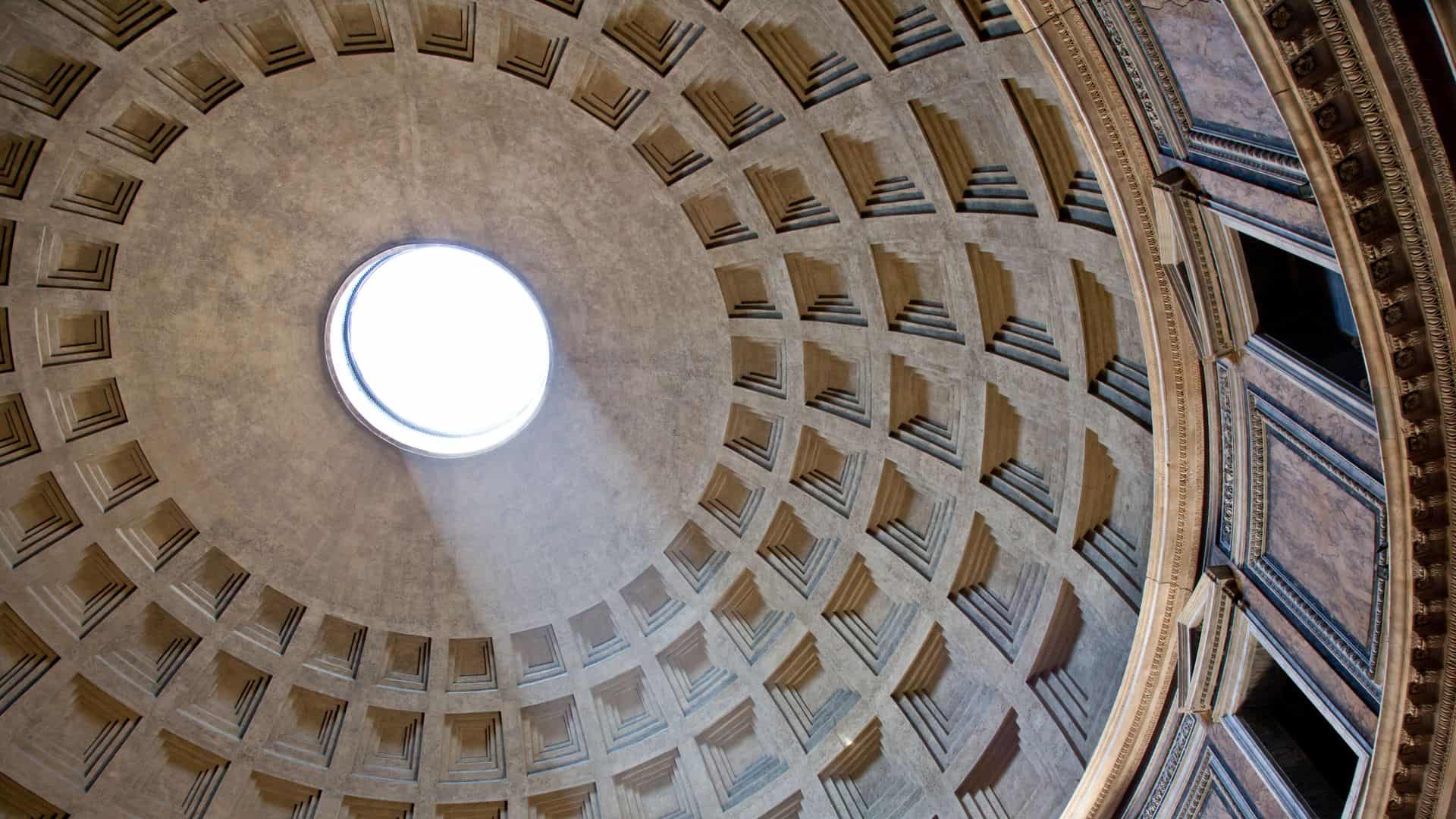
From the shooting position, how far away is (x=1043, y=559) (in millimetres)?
16672

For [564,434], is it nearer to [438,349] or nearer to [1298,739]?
[438,349]

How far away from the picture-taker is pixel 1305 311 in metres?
10.6

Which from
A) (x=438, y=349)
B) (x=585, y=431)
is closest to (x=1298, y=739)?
(x=585, y=431)

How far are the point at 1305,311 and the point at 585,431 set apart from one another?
15390 mm

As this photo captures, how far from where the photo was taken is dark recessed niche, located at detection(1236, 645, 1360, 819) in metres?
11.4

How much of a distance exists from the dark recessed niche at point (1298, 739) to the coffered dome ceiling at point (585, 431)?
1.29 meters

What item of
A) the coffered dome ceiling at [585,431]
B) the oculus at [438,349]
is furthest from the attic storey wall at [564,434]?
the oculus at [438,349]

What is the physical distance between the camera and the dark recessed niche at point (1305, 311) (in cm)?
997

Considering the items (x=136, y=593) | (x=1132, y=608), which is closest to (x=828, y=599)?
(x=1132, y=608)

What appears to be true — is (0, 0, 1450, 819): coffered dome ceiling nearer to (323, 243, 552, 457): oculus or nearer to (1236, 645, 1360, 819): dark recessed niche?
(323, 243, 552, 457): oculus

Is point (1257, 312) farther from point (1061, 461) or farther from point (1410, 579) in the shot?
point (1061, 461)

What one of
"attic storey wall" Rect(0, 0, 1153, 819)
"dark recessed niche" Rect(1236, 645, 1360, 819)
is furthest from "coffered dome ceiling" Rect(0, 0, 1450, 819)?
"dark recessed niche" Rect(1236, 645, 1360, 819)

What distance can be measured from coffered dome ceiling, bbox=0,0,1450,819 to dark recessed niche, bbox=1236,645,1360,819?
129 centimetres

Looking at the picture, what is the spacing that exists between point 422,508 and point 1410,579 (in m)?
19.4
